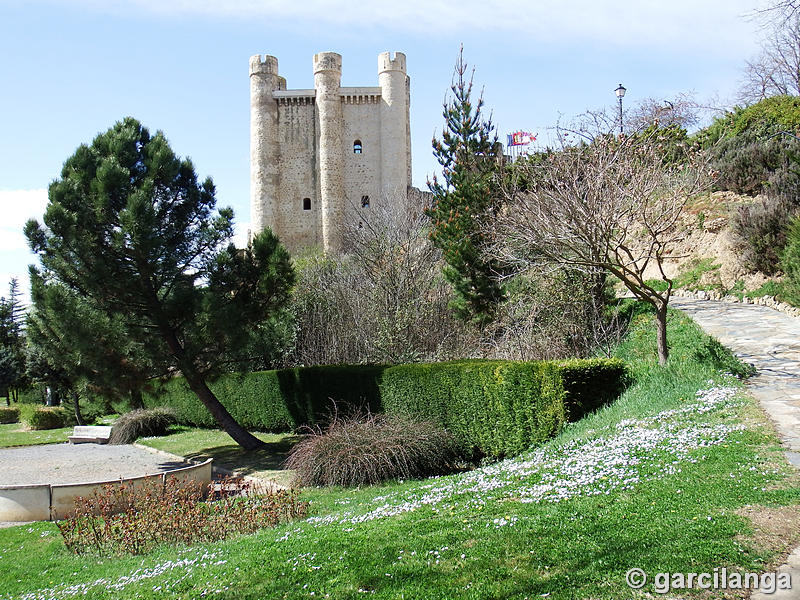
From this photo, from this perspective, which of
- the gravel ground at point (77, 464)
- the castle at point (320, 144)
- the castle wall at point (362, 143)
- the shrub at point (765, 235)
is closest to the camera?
the gravel ground at point (77, 464)

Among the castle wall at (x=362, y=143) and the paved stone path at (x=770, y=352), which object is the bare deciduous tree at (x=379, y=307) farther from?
the castle wall at (x=362, y=143)

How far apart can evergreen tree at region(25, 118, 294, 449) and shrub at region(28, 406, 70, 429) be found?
1232 centimetres

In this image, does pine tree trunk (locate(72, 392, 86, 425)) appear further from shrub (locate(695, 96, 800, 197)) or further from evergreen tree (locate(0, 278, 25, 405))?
shrub (locate(695, 96, 800, 197))

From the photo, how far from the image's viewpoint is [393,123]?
41094 mm

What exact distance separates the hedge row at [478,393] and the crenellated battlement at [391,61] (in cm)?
2995

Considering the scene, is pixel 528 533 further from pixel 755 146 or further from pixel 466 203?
pixel 755 146

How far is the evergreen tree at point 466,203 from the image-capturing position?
1495cm

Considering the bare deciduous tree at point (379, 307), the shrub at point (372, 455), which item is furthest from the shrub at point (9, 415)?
the shrub at point (372, 455)

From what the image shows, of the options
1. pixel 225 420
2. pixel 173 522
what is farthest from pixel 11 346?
pixel 173 522

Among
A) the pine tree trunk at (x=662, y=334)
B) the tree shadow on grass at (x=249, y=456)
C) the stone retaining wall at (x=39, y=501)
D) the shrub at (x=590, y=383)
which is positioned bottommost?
the tree shadow on grass at (x=249, y=456)

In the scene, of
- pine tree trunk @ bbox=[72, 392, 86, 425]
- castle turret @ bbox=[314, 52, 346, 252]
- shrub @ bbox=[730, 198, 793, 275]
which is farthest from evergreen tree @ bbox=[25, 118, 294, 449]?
castle turret @ bbox=[314, 52, 346, 252]

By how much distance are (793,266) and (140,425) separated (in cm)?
1748

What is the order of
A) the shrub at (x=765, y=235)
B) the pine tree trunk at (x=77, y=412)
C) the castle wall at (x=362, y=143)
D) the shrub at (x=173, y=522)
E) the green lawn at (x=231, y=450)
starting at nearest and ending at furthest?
the shrub at (x=173, y=522), the green lawn at (x=231, y=450), the shrub at (x=765, y=235), the pine tree trunk at (x=77, y=412), the castle wall at (x=362, y=143)

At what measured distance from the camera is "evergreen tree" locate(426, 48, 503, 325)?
14945mm
